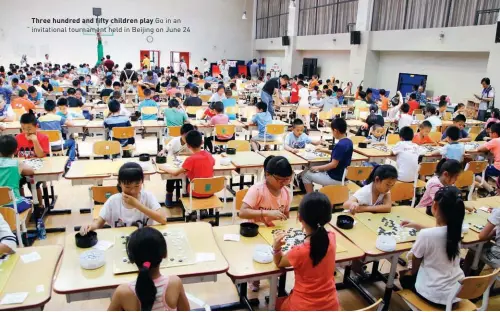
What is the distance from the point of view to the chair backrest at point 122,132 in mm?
6150

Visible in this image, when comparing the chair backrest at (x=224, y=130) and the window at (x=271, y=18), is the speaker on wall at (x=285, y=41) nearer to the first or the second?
the window at (x=271, y=18)

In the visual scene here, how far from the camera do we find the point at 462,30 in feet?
35.0

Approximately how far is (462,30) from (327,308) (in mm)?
11025

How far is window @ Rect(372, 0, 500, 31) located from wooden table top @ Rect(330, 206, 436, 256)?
9096 millimetres

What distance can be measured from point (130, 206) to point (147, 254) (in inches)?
49.9

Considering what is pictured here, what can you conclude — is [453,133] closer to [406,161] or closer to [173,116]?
[406,161]

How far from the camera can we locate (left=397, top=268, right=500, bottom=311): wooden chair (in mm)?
2447

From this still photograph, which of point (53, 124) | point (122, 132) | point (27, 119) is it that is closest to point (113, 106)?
point (122, 132)

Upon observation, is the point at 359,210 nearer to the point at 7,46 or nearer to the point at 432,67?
the point at 432,67

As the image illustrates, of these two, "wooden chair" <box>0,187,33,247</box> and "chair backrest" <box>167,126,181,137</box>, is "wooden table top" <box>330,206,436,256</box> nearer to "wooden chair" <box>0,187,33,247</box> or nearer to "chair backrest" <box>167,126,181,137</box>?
"wooden chair" <box>0,187,33,247</box>

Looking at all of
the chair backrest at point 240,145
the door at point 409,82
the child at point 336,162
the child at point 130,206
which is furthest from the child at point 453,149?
the door at point 409,82

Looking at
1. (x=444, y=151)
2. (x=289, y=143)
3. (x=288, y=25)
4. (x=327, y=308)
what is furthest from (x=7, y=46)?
(x=327, y=308)

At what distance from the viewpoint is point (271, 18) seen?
2261 cm

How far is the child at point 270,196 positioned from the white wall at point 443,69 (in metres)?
10.0
